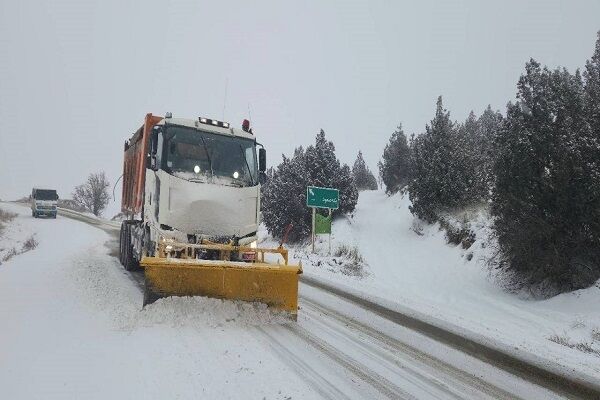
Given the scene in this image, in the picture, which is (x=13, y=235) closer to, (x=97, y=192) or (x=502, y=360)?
(x=502, y=360)

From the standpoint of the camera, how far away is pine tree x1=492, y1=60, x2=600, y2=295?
921 centimetres

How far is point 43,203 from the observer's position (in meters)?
34.2

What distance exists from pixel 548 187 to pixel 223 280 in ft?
27.5

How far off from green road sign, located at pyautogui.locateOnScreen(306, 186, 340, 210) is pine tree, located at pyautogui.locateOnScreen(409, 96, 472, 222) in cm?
817

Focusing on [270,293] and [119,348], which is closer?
[119,348]

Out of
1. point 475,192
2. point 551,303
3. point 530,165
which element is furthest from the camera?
point 475,192

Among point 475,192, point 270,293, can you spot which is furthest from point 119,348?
point 475,192

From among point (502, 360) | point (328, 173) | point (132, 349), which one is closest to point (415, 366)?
point (502, 360)

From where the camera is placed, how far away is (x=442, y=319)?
709 cm

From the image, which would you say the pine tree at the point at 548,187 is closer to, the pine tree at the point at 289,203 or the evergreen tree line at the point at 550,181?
the evergreen tree line at the point at 550,181

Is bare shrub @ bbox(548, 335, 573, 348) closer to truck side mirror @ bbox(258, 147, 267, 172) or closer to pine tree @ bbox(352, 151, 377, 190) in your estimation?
truck side mirror @ bbox(258, 147, 267, 172)

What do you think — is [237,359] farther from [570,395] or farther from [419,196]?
[419,196]

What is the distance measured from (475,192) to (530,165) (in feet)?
36.4

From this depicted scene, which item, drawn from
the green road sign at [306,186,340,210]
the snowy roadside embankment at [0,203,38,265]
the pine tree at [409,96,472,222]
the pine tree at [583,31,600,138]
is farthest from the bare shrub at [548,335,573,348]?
the snowy roadside embankment at [0,203,38,265]
